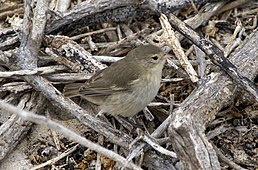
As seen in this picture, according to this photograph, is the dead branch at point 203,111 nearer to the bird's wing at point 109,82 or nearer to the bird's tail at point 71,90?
the bird's wing at point 109,82

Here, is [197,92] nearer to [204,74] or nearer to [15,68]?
[204,74]

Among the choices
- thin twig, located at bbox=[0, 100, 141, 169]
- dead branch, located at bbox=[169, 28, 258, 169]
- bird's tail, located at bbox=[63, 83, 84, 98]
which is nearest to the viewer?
thin twig, located at bbox=[0, 100, 141, 169]

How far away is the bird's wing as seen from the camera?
5125 millimetres

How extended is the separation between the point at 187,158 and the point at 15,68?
6.50ft

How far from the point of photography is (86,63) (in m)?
5.32

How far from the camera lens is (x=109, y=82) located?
5.15 meters

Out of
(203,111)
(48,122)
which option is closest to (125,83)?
(203,111)

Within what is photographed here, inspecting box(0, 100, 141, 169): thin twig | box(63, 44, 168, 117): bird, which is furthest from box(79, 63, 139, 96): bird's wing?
box(0, 100, 141, 169): thin twig

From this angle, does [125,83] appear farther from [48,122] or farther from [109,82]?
[48,122]

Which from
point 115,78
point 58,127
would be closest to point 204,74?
point 115,78

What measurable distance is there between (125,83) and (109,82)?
15 cm

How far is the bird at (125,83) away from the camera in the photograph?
16.6ft

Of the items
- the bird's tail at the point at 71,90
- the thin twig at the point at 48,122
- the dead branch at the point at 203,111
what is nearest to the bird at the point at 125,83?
the bird's tail at the point at 71,90

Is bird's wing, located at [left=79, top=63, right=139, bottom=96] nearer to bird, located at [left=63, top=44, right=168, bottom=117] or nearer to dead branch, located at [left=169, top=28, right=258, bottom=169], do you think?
bird, located at [left=63, top=44, right=168, bottom=117]
